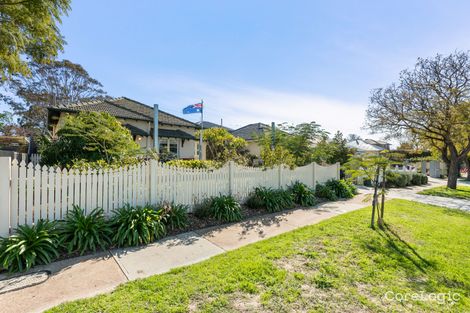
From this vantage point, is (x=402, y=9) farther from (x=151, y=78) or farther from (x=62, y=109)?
(x=62, y=109)

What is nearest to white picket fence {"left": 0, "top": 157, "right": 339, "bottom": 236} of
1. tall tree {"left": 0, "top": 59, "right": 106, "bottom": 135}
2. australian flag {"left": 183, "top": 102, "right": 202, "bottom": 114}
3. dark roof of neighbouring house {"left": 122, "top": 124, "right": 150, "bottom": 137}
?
australian flag {"left": 183, "top": 102, "right": 202, "bottom": 114}

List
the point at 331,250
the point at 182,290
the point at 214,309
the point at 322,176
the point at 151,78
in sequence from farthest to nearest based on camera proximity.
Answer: the point at 151,78 → the point at 322,176 → the point at 331,250 → the point at 182,290 → the point at 214,309

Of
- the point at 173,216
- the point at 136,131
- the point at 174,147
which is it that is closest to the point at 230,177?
the point at 173,216

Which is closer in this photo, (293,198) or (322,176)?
(293,198)

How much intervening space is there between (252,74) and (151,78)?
5855mm

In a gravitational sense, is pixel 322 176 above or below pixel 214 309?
above

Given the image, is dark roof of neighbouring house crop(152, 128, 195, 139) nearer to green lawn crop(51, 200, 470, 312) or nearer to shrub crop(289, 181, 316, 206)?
shrub crop(289, 181, 316, 206)

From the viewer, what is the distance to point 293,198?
24.8 ft

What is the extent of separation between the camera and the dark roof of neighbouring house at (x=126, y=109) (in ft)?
45.2

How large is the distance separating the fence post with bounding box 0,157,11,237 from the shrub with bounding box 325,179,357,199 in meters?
9.97

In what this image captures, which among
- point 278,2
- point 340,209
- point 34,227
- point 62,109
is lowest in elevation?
point 340,209

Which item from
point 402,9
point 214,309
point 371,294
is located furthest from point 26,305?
point 402,9

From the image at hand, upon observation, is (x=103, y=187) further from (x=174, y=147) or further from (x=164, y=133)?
(x=174, y=147)

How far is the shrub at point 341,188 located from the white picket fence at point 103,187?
4138mm
